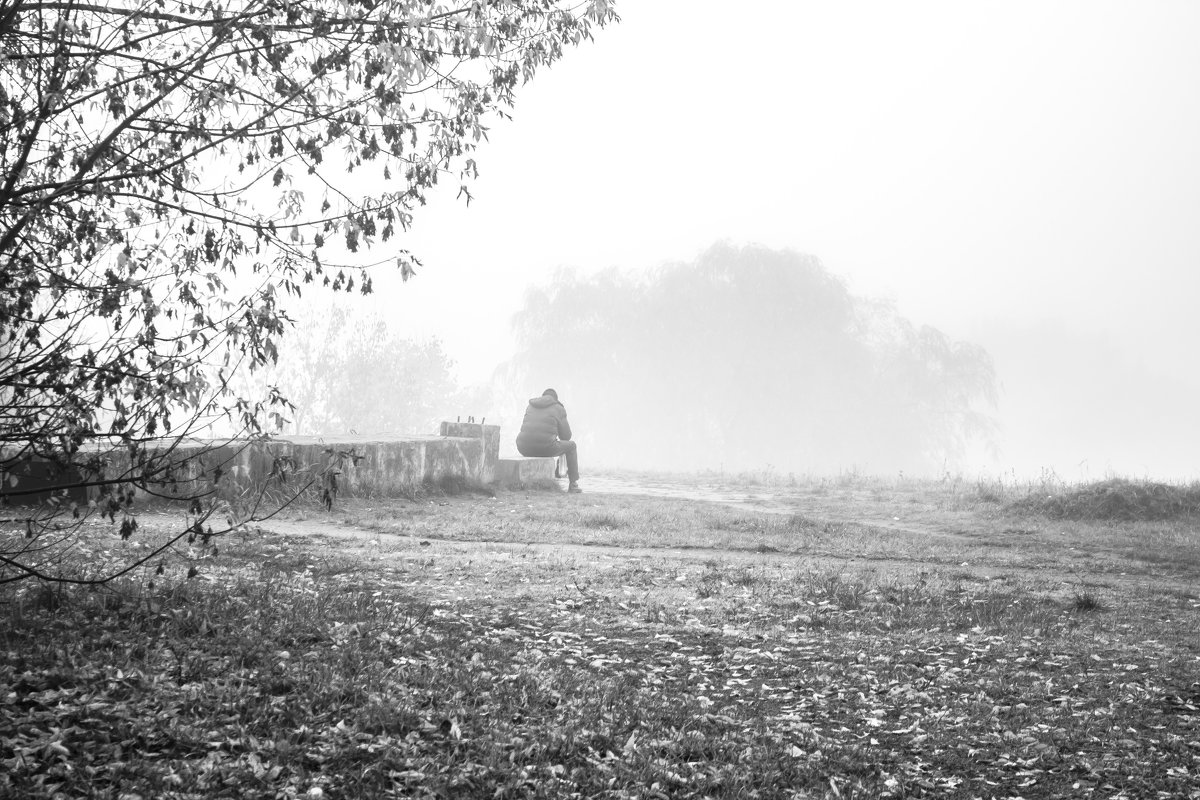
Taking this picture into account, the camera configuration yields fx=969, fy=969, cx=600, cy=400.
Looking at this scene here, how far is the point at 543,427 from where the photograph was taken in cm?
2006

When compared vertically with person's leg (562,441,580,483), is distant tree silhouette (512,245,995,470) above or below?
above

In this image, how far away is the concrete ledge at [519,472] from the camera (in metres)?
19.1

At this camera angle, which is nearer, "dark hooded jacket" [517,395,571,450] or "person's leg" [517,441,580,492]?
"person's leg" [517,441,580,492]

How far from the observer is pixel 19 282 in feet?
17.8

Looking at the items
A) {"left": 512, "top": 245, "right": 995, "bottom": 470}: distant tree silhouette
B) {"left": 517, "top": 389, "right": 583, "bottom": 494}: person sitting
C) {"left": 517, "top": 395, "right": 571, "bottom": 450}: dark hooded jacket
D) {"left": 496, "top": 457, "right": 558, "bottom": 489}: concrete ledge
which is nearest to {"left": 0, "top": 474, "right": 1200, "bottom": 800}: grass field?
{"left": 496, "top": 457, "right": 558, "bottom": 489}: concrete ledge

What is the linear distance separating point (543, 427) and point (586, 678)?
1409cm

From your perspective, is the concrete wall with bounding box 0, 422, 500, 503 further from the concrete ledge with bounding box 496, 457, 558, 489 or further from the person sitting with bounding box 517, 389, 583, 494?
the person sitting with bounding box 517, 389, 583, 494

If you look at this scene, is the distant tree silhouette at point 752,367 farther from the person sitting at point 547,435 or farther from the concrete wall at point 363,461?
the concrete wall at point 363,461

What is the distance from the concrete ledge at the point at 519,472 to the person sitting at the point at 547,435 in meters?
0.29

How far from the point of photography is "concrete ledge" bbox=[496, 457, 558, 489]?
19.1 metres

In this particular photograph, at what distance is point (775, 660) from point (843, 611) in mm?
1719

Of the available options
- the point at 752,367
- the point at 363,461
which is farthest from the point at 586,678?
the point at 752,367

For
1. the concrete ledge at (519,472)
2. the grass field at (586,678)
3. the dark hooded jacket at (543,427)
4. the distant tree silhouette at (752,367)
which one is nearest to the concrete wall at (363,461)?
the concrete ledge at (519,472)

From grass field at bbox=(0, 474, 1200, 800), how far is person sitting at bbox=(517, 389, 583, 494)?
350 inches
